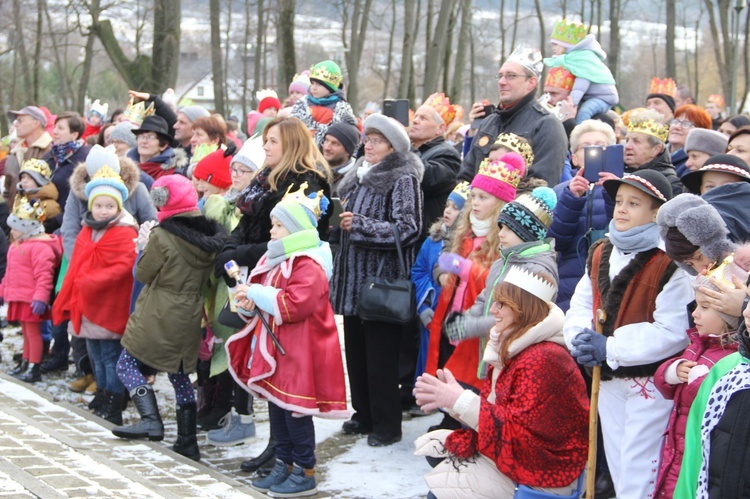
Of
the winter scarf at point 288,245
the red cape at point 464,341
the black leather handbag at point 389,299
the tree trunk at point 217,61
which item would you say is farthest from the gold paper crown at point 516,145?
the tree trunk at point 217,61

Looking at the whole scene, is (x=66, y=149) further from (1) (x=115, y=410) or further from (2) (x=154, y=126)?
(1) (x=115, y=410)

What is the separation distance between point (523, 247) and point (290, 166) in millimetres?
1925

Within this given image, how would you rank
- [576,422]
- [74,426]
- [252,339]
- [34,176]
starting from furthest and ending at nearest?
1. [34,176]
2. [74,426]
3. [252,339]
4. [576,422]

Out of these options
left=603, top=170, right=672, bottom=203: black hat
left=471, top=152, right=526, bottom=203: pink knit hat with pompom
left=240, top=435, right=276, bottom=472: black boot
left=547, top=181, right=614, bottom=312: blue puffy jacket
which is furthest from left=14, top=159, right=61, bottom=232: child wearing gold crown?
left=603, top=170, right=672, bottom=203: black hat

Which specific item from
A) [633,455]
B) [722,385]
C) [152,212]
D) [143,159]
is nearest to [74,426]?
[152,212]

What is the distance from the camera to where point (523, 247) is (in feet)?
17.5

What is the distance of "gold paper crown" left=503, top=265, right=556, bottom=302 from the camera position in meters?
4.70

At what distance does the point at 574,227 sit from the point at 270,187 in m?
1.99

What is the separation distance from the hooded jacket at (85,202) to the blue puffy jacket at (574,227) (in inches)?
147

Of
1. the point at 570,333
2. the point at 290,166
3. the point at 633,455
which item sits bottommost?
the point at 633,455

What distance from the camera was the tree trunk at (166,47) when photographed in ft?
56.7

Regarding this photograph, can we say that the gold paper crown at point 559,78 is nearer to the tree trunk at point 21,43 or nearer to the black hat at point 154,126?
the black hat at point 154,126

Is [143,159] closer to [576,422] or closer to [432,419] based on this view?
[432,419]

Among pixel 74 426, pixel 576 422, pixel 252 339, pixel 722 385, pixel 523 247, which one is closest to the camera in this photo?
pixel 722 385
